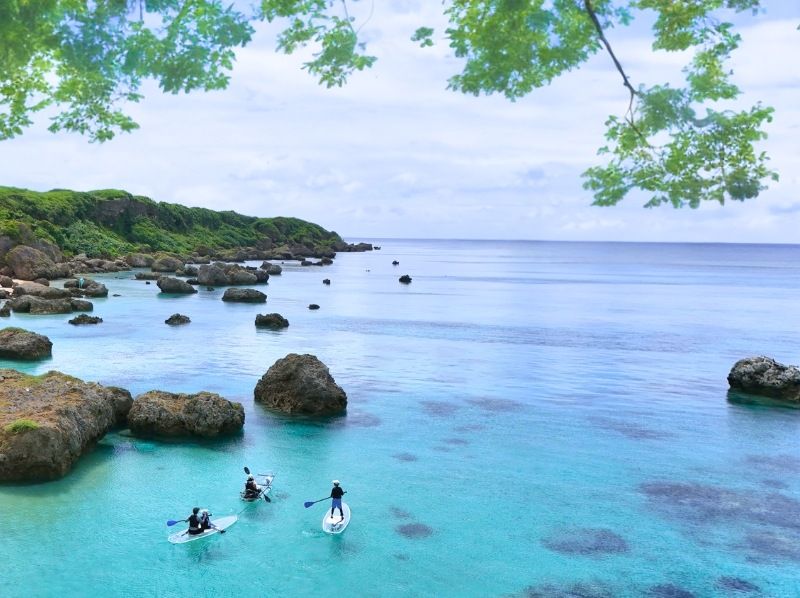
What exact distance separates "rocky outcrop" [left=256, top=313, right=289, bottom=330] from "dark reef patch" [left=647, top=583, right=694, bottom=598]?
156 ft

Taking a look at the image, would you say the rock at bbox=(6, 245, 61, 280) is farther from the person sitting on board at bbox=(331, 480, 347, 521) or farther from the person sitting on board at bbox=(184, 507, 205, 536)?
the person sitting on board at bbox=(331, 480, 347, 521)

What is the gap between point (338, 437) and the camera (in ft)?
96.7

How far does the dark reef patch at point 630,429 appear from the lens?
3112 centimetres

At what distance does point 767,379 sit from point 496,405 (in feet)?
51.5

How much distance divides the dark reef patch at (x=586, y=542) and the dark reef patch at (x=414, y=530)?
10.9 ft

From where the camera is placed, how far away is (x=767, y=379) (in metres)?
39.1

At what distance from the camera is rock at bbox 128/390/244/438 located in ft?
89.5

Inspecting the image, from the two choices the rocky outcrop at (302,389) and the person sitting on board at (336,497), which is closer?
the person sitting on board at (336,497)

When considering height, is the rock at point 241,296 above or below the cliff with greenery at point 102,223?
below

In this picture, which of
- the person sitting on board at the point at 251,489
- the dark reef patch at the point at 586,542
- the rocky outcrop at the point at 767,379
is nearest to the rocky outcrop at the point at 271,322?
the rocky outcrop at the point at 767,379

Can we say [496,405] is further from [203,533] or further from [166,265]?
[166,265]

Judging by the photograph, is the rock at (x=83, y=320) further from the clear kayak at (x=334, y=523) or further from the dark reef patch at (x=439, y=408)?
the clear kayak at (x=334, y=523)

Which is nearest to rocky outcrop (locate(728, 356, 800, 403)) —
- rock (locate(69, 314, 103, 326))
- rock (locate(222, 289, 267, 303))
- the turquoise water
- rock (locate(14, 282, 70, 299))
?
the turquoise water

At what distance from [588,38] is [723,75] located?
62.8 inches
